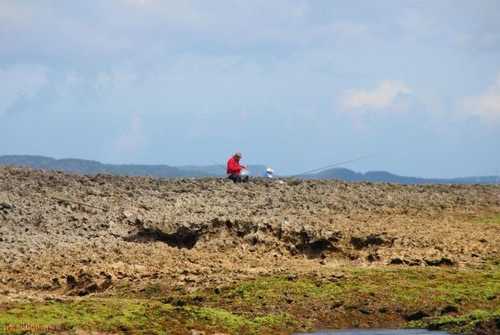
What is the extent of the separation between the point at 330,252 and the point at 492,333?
880cm

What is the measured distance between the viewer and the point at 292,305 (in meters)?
23.0

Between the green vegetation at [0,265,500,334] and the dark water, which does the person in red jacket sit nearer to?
the green vegetation at [0,265,500,334]

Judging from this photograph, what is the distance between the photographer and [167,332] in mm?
20406

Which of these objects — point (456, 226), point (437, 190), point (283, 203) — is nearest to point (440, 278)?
point (456, 226)

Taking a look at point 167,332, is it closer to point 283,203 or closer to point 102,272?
point 102,272

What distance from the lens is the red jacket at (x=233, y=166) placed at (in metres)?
38.2

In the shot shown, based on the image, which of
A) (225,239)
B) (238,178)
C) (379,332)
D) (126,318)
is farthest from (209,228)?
(379,332)

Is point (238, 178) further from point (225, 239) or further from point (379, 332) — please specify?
point (379, 332)

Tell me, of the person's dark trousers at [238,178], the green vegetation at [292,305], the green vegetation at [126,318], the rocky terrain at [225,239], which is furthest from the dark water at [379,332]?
the person's dark trousers at [238,178]

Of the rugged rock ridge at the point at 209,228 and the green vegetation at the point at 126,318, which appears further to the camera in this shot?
the rugged rock ridge at the point at 209,228

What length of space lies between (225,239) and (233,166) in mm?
9027

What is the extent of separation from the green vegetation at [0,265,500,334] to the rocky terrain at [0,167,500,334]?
7 centimetres

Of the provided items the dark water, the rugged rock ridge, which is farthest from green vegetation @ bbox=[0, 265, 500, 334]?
the rugged rock ridge

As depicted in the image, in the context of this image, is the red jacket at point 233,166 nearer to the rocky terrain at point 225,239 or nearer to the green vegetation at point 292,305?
the rocky terrain at point 225,239
